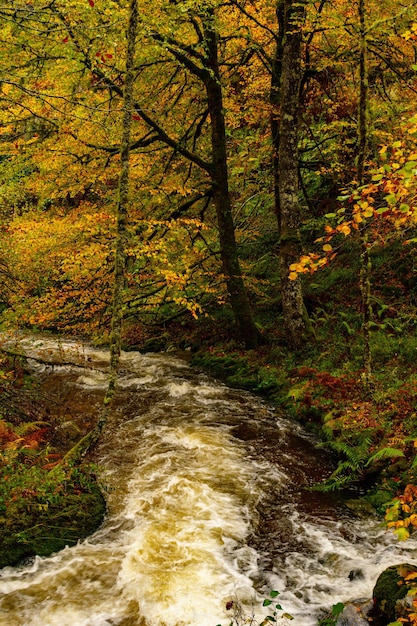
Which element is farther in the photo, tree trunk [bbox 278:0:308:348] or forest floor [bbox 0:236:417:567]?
tree trunk [bbox 278:0:308:348]

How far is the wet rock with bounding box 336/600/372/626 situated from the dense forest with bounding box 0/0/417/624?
2.15 meters

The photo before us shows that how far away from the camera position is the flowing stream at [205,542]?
16.7ft

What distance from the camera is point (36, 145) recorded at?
11.1m

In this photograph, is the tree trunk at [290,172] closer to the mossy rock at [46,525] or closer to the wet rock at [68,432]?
the wet rock at [68,432]

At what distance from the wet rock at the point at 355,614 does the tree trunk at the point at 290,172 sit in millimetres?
7527

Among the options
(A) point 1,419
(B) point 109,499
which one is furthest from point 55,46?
(B) point 109,499

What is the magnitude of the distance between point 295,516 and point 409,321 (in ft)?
20.5

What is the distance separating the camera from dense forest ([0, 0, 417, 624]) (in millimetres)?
8062

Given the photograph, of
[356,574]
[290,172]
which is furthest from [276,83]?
[356,574]

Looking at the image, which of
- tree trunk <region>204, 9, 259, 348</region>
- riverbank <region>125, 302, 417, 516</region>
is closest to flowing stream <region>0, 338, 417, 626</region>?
riverbank <region>125, 302, 417, 516</region>

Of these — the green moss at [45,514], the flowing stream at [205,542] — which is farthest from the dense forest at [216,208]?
the flowing stream at [205,542]

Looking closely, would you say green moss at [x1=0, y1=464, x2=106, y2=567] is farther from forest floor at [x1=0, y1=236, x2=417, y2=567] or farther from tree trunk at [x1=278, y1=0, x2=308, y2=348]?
tree trunk at [x1=278, y1=0, x2=308, y2=348]

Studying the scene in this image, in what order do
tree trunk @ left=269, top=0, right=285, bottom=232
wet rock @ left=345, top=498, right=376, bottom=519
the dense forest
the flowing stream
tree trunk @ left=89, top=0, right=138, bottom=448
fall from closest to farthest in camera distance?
1. the flowing stream
2. wet rock @ left=345, top=498, right=376, bottom=519
3. tree trunk @ left=89, top=0, right=138, bottom=448
4. the dense forest
5. tree trunk @ left=269, top=0, right=285, bottom=232

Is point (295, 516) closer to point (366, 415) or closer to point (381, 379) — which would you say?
point (366, 415)
